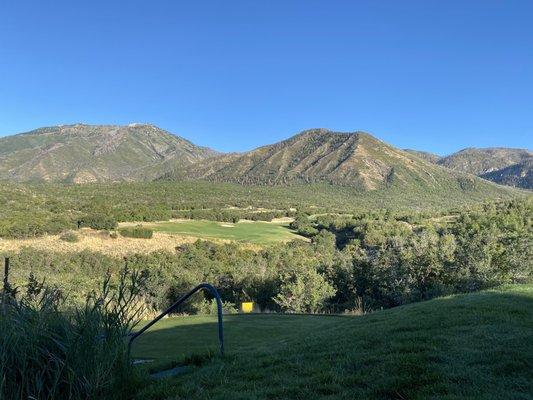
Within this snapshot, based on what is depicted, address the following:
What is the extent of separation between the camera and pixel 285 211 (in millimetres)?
111625

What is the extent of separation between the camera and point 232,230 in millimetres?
82625

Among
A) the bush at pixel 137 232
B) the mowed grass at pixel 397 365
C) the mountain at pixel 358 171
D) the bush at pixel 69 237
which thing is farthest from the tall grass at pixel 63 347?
the mountain at pixel 358 171

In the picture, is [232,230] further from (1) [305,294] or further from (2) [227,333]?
(2) [227,333]

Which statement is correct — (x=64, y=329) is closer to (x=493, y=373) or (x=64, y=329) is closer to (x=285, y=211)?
(x=493, y=373)

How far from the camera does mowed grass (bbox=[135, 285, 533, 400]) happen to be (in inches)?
176

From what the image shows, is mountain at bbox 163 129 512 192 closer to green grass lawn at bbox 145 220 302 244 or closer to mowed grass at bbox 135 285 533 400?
green grass lawn at bbox 145 220 302 244

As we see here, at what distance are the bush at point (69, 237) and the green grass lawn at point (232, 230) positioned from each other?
48.6 ft

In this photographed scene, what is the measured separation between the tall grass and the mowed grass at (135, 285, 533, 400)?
852 millimetres

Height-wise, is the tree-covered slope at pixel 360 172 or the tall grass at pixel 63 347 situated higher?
the tree-covered slope at pixel 360 172

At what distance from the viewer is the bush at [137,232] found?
68.0m

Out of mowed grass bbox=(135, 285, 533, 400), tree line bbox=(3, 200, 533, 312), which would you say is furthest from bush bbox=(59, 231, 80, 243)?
mowed grass bbox=(135, 285, 533, 400)

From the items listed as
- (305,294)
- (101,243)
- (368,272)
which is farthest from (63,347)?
(101,243)

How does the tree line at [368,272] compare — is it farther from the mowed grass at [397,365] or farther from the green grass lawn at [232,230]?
the green grass lawn at [232,230]

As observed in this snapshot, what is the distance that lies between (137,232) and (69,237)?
10128mm
